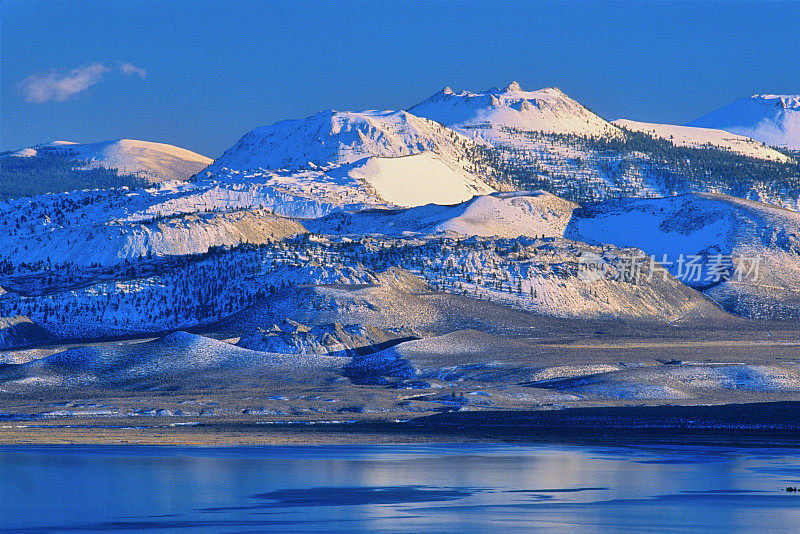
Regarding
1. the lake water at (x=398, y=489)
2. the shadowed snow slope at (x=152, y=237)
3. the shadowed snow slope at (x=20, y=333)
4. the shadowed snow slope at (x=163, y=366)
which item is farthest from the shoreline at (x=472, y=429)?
the shadowed snow slope at (x=152, y=237)

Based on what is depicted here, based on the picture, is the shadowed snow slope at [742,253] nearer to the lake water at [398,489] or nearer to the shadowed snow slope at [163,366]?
the shadowed snow slope at [163,366]

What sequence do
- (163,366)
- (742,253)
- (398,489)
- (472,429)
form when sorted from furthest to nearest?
(742,253)
(163,366)
(472,429)
(398,489)

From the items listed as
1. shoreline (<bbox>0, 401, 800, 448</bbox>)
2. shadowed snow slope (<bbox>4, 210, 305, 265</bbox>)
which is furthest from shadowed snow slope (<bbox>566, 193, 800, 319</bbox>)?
shoreline (<bbox>0, 401, 800, 448</bbox>)

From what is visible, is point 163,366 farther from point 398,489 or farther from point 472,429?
point 398,489

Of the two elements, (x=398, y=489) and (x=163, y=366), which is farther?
(x=163, y=366)

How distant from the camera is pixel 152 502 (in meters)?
36.7

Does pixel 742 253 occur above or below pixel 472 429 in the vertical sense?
above

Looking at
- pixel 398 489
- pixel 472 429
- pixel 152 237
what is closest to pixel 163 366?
pixel 472 429

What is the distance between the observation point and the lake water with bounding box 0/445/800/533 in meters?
33.0

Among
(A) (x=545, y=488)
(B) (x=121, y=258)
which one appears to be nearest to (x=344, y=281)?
(B) (x=121, y=258)

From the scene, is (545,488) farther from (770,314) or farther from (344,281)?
(770,314)

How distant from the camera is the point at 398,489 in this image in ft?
132

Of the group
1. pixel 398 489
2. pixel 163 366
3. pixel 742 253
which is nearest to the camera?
pixel 398 489

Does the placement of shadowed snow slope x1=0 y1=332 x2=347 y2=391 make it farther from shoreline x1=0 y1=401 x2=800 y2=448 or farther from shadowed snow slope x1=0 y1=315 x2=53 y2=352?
shadowed snow slope x1=0 y1=315 x2=53 y2=352
